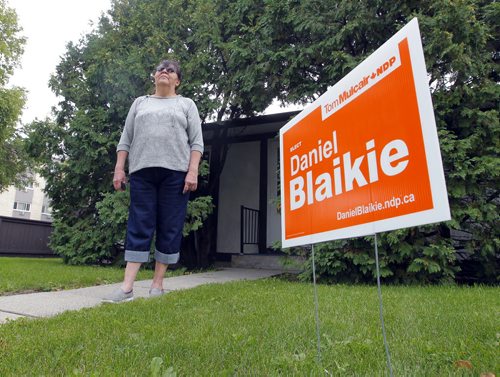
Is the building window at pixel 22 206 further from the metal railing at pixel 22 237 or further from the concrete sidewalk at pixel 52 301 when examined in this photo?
the concrete sidewalk at pixel 52 301

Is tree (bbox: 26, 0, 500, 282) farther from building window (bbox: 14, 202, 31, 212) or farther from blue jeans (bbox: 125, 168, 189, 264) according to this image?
building window (bbox: 14, 202, 31, 212)

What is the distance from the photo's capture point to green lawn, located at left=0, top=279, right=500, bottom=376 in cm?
150

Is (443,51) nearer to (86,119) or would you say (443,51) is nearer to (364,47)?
(364,47)

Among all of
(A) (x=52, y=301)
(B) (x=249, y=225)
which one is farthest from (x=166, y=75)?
(B) (x=249, y=225)

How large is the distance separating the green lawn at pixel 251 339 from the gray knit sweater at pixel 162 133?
1050 millimetres

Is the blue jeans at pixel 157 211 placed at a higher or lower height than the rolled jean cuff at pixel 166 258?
higher

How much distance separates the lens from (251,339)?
1783 mm

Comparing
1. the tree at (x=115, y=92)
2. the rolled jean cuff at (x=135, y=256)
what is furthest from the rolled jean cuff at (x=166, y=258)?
the tree at (x=115, y=92)

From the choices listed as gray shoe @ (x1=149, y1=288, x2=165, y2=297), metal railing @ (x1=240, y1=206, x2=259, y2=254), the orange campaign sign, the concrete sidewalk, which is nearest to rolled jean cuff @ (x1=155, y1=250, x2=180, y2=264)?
gray shoe @ (x1=149, y1=288, x2=165, y2=297)

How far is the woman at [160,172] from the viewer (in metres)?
3.01

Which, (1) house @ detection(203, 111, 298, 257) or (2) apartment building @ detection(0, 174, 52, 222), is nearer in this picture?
(1) house @ detection(203, 111, 298, 257)

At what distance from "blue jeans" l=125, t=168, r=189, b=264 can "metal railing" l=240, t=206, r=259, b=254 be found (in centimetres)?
517

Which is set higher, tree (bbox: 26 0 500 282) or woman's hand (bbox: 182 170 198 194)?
tree (bbox: 26 0 500 282)

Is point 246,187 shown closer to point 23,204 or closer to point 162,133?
point 162,133
